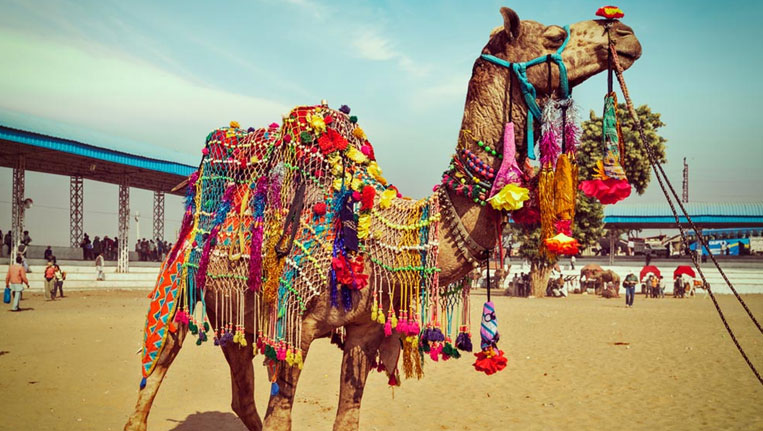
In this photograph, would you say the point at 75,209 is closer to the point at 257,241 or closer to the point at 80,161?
the point at 80,161

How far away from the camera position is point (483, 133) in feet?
11.9

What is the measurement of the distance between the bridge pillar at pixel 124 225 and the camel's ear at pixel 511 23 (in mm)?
28468

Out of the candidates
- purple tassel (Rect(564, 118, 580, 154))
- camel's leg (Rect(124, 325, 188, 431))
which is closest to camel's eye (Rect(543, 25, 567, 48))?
purple tassel (Rect(564, 118, 580, 154))

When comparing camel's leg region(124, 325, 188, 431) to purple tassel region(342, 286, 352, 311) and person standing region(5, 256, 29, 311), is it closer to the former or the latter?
purple tassel region(342, 286, 352, 311)

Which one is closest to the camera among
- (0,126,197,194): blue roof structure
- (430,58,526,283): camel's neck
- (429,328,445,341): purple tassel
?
(430,58,526,283): camel's neck

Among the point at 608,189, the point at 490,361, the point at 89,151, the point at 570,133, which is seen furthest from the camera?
the point at 89,151

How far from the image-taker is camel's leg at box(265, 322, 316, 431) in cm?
386

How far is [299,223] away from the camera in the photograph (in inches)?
162

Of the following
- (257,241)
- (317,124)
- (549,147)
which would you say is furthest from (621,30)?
(257,241)

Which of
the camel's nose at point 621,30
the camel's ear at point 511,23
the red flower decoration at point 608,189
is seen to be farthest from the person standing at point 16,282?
the camel's nose at point 621,30

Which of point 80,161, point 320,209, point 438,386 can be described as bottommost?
point 438,386

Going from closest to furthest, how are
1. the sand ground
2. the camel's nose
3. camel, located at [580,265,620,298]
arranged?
the camel's nose, the sand ground, camel, located at [580,265,620,298]

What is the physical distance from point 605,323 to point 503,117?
16.7m

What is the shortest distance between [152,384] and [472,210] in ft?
9.66
